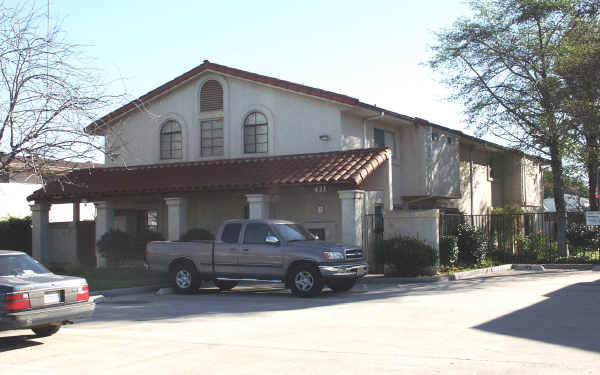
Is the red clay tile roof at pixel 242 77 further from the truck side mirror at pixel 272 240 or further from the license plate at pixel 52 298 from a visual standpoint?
the license plate at pixel 52 298

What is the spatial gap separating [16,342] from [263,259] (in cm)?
711

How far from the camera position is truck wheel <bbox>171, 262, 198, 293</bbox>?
56.6 feet

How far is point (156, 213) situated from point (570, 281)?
639 inches

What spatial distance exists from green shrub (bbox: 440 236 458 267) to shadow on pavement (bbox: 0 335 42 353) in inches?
559

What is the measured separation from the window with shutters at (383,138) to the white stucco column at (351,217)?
19.5ft

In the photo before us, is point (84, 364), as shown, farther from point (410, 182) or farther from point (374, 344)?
point (410, 182)

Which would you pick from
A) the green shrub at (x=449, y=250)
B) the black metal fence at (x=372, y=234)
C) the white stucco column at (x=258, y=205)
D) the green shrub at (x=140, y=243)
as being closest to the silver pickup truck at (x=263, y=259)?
the white stucco column at (x=258, y=205)

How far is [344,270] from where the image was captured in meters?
15.8

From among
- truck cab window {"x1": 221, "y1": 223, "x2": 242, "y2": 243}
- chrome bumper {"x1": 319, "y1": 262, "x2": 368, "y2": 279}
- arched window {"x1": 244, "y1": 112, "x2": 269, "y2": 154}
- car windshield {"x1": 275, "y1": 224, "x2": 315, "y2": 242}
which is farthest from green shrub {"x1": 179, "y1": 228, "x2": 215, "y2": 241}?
chrome bumper {"x1": 319, "y1": 262, "x2": 368, "y2": 279}

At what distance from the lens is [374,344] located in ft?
30.3

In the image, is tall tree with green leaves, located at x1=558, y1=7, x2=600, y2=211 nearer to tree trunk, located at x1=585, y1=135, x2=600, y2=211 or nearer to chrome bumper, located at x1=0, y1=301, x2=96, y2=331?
tree trunk, located at x1=585, y1=135, x2=600, y2=211

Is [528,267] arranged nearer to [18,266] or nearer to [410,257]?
[410,257]

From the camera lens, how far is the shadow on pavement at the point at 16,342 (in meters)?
9.63

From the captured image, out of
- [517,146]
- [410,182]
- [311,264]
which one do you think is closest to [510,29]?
[517,146]
